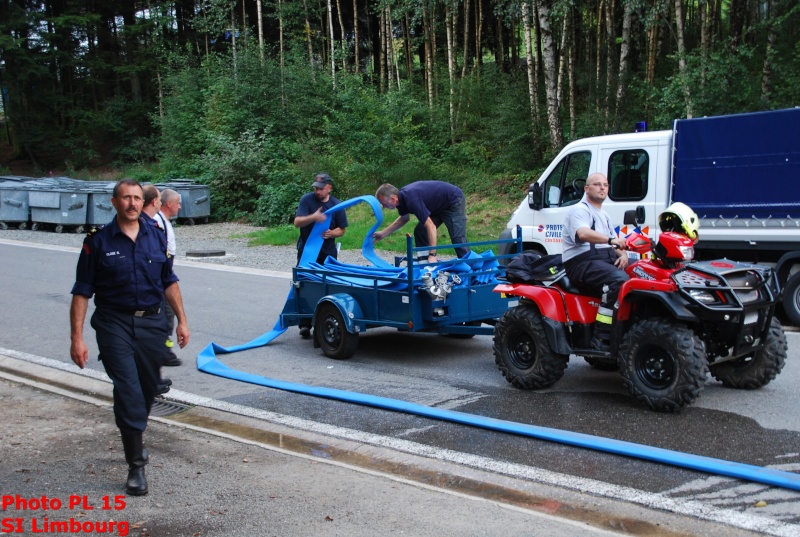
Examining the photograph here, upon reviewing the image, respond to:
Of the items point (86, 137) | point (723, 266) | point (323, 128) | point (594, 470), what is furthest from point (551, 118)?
point (86, 137)

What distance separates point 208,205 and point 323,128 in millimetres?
5812

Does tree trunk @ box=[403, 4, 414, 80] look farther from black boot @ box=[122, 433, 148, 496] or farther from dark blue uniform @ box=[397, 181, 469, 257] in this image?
black boot @ box=[122, 433, 148, 496]

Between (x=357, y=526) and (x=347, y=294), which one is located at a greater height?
(x=347, y=294)

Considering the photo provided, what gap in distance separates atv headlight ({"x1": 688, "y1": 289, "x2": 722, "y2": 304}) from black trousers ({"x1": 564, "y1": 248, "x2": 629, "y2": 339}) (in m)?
0.66

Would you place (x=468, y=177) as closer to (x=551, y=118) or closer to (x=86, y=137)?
(x=551, y=118)

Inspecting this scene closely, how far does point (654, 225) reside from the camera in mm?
10695

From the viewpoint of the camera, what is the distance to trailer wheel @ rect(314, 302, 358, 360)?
27.7 ft

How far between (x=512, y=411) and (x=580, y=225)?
164cm

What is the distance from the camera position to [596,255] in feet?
22.3

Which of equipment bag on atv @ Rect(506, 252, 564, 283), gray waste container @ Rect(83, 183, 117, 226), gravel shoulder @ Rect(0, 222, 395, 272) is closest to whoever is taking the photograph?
equipment bag on atv @ Rect(506, 252, 564, 283)

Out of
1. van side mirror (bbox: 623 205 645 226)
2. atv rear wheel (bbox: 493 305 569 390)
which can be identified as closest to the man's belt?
atv rear wheel (bbox: 493 305 569 390)

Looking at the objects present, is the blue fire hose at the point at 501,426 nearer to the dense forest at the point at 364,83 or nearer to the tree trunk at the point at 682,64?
the tree trunk at the point at 682,64

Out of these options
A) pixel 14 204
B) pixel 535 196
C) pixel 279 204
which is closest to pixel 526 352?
pixel 535 196

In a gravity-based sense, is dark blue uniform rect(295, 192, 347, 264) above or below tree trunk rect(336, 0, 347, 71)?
below
